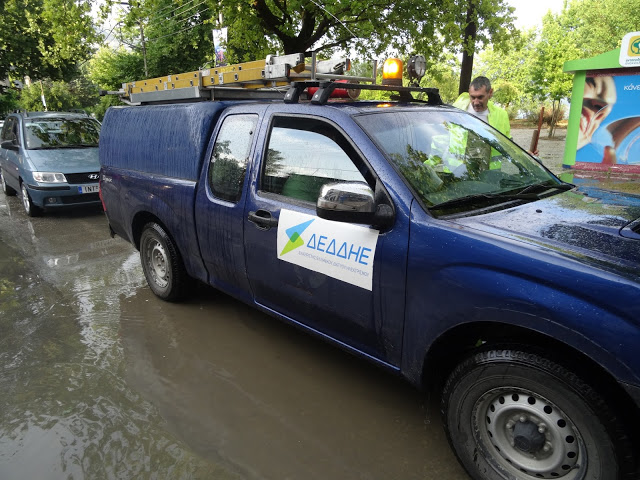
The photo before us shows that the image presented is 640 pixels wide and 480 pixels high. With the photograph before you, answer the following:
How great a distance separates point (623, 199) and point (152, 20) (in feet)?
69.2

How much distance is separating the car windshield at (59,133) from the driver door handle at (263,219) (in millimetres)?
7149

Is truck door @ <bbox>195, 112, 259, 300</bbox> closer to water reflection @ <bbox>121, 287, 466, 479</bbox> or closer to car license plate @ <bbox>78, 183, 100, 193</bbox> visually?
water reflection @ <bbox>121, 287, 466, 479</bbox>

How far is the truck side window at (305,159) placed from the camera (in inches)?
108

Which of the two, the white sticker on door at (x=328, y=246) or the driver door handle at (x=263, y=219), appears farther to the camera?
the driver door handle at (x=263, y=219)

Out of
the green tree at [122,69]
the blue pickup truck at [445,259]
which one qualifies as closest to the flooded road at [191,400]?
the blue pickup truck at [445,259]

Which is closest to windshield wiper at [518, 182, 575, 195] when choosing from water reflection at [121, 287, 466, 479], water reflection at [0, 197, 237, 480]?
water reflection at [121, 287, 466, 479]

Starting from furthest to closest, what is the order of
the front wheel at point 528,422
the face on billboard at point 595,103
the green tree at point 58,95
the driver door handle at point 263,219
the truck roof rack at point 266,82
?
the green tree at point 58,95 < the face on billboard at point 595,103 < the truck roof rack at point 266,82 < the driver door handle at point 263,219 < the front wheel at point 528,422

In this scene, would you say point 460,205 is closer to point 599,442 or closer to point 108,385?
point 599,442

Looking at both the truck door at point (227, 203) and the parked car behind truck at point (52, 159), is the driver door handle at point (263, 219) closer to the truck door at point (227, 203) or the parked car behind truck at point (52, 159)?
the truck door at point (227, 203)

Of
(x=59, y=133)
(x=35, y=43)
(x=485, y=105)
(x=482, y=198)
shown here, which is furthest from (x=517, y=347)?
(x=35, y=43)

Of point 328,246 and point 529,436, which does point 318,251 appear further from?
point 529,436

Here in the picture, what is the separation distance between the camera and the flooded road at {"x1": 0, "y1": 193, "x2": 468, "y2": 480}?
2.54 metres

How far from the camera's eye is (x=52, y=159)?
830 cm

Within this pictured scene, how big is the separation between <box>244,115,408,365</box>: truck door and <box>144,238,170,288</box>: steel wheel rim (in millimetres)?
1489
